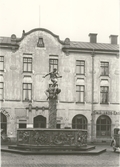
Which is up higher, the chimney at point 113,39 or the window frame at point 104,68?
the chimney at point 113,39

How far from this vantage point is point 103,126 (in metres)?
36.9

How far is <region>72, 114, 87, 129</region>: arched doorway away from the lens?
120 feet

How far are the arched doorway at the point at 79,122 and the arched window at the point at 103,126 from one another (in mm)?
1383

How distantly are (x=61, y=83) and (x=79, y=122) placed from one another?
4.46 m

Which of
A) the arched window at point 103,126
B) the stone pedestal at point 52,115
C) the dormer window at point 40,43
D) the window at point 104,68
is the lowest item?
the arched window at point 103,126

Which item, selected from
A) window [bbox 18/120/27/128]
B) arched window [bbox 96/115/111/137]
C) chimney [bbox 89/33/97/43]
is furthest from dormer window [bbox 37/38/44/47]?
arched window [bbox 96/115/111/137]

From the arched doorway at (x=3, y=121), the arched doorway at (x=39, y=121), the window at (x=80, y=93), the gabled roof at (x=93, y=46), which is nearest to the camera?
the arched doorway at (x=3, y=121)

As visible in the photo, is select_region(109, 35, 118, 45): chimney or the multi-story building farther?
select_region(109, 35, 118, 45): chimney

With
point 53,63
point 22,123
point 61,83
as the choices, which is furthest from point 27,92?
point 53,63

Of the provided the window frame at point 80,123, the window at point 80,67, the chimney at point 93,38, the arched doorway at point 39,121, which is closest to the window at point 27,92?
the arched doorway at point 39,121

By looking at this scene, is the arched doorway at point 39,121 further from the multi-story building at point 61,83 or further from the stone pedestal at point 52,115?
the stone pedestal at point 52,115

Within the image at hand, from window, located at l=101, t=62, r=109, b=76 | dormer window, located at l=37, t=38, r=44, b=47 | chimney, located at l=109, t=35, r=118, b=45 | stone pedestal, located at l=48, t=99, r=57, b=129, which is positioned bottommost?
stone pedestal, located at l=48, t=99, r=57, b=129

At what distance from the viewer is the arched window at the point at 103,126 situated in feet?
120

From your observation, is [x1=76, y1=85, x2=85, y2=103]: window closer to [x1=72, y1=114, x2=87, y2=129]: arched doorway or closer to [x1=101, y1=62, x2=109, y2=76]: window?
[x1=72, y1=114, x2=87, y2=129]: arched doorway
